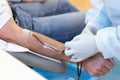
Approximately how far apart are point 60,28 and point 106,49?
0.62 meters

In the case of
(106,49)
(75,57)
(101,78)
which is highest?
(106,49)

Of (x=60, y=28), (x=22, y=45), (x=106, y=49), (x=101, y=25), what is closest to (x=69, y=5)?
(x=60, y=28)

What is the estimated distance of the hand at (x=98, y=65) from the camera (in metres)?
1.02

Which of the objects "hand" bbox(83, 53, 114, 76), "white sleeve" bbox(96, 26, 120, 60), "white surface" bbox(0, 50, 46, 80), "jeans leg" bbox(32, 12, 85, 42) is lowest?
"jeans leg" bbox(32, 12, 85, 42)

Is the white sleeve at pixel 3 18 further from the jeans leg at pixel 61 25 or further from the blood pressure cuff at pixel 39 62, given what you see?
the jeans leg at pixel 61 25

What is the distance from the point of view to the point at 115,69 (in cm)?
111

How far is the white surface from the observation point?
2.25 feet

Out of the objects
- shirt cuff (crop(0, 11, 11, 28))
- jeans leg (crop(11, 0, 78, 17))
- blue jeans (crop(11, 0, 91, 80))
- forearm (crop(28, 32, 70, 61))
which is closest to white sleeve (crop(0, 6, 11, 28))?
shirt cuff (crop(0, 11, 11, 28))

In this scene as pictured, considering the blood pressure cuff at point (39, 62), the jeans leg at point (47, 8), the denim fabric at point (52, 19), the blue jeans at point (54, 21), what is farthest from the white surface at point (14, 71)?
the jeans leg at point (47, 8)

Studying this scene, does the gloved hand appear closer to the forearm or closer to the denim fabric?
the forearm

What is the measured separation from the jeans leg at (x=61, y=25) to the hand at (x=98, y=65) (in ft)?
1.37

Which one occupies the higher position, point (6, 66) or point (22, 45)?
point (6, 66)

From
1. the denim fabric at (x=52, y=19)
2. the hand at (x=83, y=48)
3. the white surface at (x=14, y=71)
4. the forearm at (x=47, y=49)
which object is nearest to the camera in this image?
the white surface at (x=14, y=71)

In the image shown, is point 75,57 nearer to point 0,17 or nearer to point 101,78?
point 101,78
